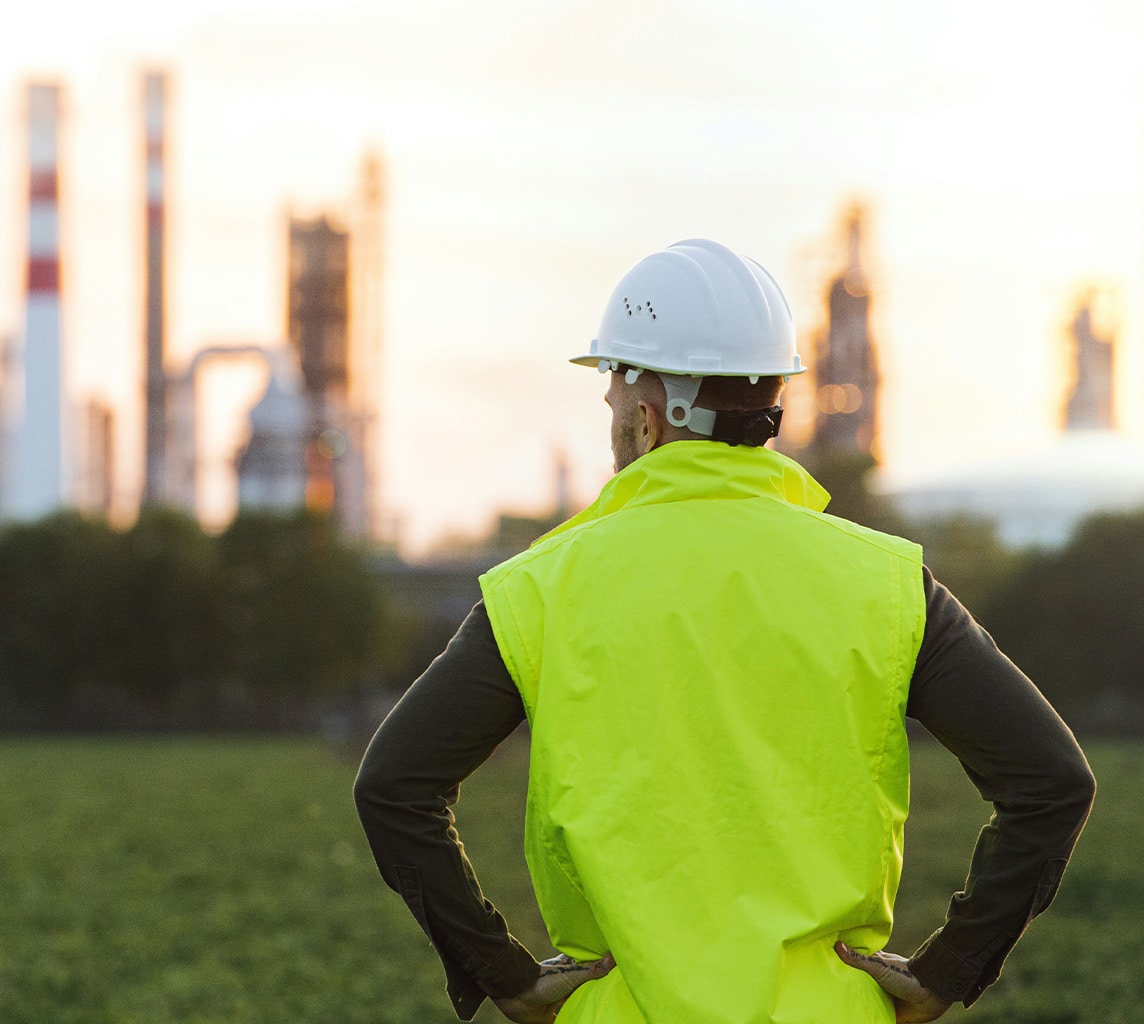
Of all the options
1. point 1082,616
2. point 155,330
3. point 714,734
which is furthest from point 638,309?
point 155,330

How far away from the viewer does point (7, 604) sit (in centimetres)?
4297

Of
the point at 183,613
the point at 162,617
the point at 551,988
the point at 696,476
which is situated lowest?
the point at 162,617

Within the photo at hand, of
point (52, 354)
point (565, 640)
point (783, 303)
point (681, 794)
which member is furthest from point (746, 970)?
point (52, 354)

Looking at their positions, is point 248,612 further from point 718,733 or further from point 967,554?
point 718,733

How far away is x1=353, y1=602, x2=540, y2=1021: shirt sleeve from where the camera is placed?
2.09m

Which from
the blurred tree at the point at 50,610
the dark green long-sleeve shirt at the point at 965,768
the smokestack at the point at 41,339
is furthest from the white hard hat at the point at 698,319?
the smokestack at the point at 41,339

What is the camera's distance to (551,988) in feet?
7.34

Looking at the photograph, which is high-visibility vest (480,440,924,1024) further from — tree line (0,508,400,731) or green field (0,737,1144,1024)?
tree line (0,508,400,731)

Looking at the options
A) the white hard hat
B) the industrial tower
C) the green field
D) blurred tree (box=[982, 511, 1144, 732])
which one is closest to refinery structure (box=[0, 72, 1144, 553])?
the industrial tower

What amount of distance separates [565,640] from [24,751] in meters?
33.3

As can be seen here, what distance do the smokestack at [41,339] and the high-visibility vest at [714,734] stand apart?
149ft

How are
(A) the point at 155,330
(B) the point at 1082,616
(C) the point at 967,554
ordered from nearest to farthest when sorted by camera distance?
(B) the point at 1082,616
(C) the point at 967,554
(A) the point at 155,330

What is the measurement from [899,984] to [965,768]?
1.00 feet

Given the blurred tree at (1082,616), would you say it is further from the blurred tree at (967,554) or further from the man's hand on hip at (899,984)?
the man's hand on hip at (899,984)
